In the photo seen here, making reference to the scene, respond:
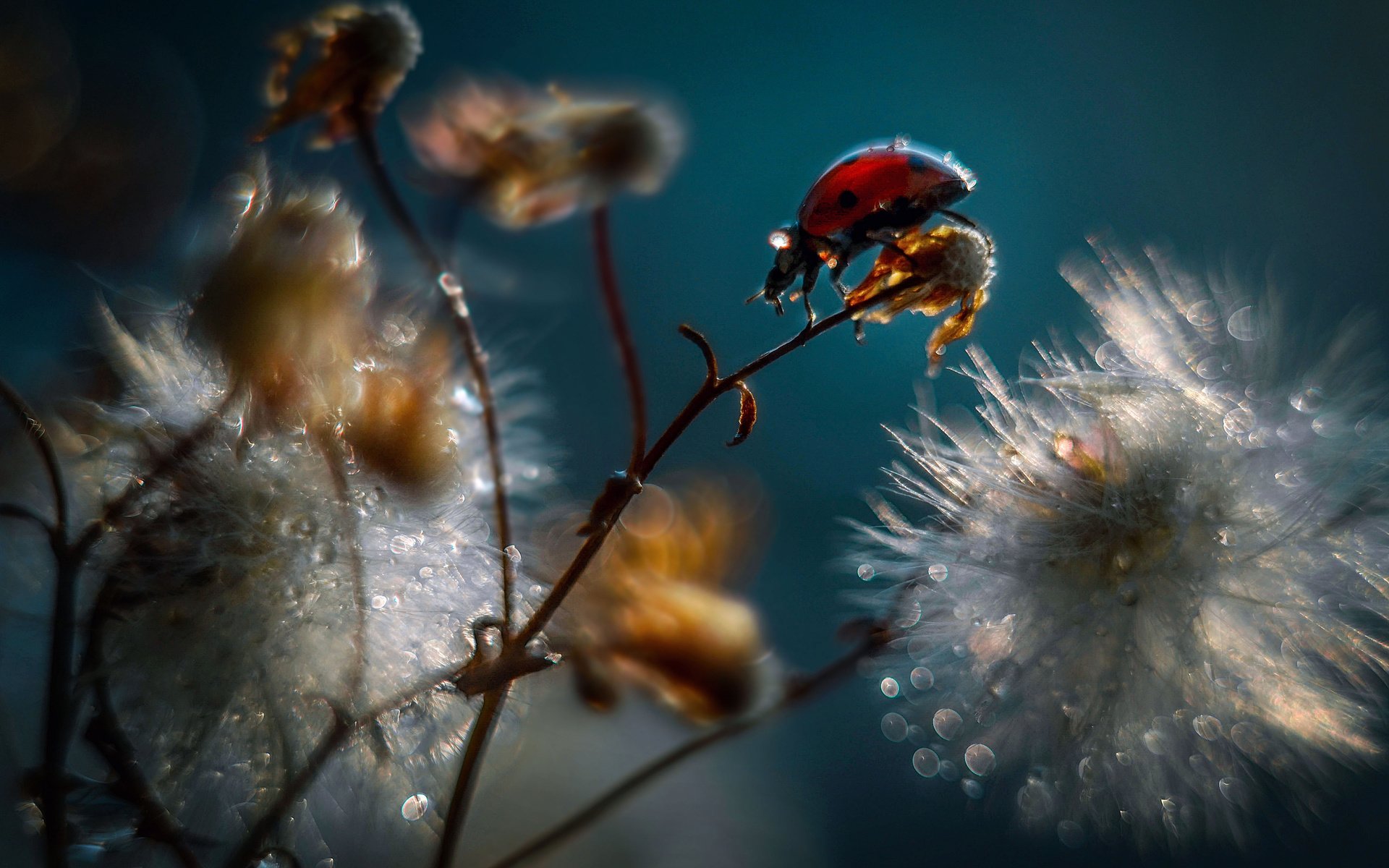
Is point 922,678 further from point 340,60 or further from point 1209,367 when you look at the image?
point 340,60

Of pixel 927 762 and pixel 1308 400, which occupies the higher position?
pixel 1308 400

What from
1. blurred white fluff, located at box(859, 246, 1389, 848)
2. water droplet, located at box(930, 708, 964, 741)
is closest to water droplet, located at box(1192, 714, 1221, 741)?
blurred white fluff, located at box(859, 246, 1389, 848)

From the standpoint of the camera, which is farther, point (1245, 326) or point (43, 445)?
point (1245, 326)

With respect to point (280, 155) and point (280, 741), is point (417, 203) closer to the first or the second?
point (280, 155)

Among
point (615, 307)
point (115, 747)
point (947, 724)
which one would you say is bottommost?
point (115, 747)

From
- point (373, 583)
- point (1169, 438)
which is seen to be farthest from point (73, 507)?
point (1169, 438)

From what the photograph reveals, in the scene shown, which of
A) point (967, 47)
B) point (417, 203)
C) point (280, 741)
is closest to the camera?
point (280, 741)

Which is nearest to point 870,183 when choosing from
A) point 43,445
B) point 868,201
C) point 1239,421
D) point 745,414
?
point 868,201

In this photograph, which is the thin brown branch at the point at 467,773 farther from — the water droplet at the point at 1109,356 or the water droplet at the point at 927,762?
Answer: the water droplet at the point at 1109,356
